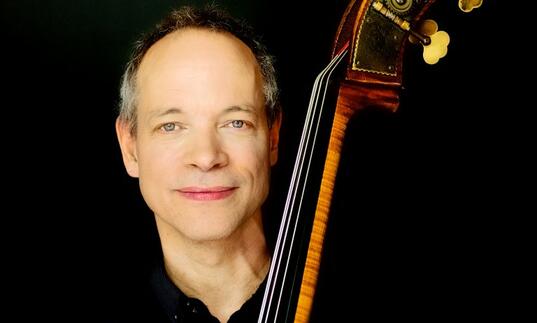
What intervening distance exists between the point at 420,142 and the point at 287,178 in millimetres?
489

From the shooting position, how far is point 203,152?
1346 millimetres

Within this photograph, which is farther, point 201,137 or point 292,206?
point 201,137

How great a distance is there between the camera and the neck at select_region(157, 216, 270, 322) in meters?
1.46

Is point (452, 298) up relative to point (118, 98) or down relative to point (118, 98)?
down

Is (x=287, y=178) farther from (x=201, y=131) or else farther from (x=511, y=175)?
(x=511, y=175)

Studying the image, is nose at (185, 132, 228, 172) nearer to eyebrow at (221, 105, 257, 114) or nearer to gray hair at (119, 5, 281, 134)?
eyebrow at (221, 105, 257, 114)

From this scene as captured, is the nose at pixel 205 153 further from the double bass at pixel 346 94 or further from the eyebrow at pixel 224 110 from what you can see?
the double bass at pixel 346 94

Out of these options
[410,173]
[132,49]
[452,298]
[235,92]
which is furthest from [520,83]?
[132,49]

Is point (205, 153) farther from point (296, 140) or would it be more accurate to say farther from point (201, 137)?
point (296, 140)

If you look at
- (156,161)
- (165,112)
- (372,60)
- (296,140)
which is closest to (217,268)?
(156,161)

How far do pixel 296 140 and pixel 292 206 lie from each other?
2.17ft

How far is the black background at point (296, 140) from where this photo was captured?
1509 millimetres

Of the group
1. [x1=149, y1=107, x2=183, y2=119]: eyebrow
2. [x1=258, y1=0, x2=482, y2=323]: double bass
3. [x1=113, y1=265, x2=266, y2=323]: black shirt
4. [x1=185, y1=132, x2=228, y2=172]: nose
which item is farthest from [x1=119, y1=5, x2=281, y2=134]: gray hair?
[x1=113, y1=265, x2=266, y2=323]: black shirt

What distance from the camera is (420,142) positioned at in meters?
1.57
